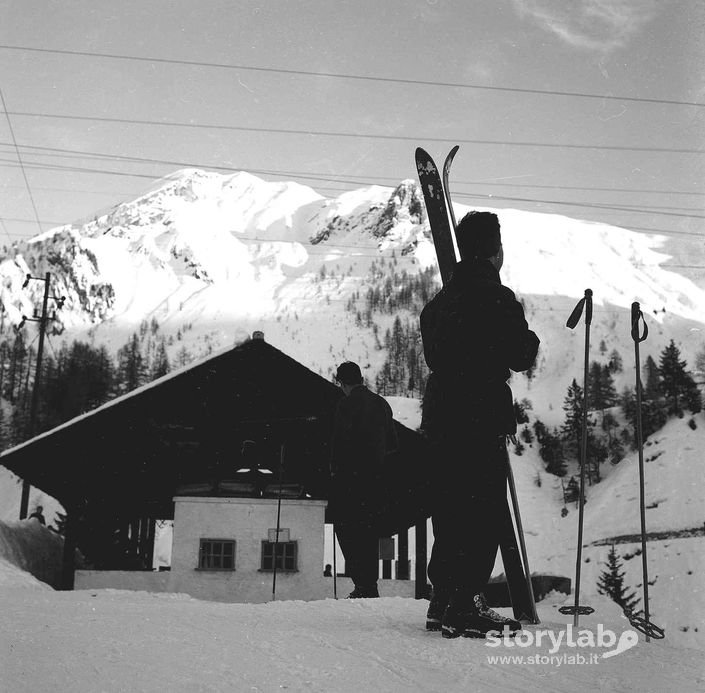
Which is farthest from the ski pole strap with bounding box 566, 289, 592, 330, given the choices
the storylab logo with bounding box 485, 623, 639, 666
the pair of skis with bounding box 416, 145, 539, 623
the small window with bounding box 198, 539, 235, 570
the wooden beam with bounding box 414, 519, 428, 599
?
the wooden beam with bounding box 414, 519, 428, 599

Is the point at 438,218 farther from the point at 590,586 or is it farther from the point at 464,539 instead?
the point at 590,586

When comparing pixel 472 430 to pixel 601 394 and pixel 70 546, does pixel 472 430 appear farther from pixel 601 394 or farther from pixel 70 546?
pixel 601 394

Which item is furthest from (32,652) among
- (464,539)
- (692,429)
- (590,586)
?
(692,429)

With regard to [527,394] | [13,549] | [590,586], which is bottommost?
[590,586]

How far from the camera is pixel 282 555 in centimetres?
1253

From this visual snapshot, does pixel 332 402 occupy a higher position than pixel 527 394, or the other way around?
pixel 527 394

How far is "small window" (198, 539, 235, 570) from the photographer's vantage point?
12.2 metres

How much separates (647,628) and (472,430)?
126 cm

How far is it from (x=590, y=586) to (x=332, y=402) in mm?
31212

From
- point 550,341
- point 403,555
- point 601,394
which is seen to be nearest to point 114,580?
point 403,555

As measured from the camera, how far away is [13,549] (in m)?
12.4

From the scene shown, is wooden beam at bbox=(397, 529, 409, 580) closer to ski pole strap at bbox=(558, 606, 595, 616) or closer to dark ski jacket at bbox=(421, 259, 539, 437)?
ski pole strap at bbox=(558, 606, 595, 616)

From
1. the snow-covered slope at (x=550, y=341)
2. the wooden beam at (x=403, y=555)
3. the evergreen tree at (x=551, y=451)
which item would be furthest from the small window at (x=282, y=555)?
the evergreen tree at (x=551, y=451)

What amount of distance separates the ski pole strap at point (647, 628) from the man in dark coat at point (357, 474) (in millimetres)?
2991
